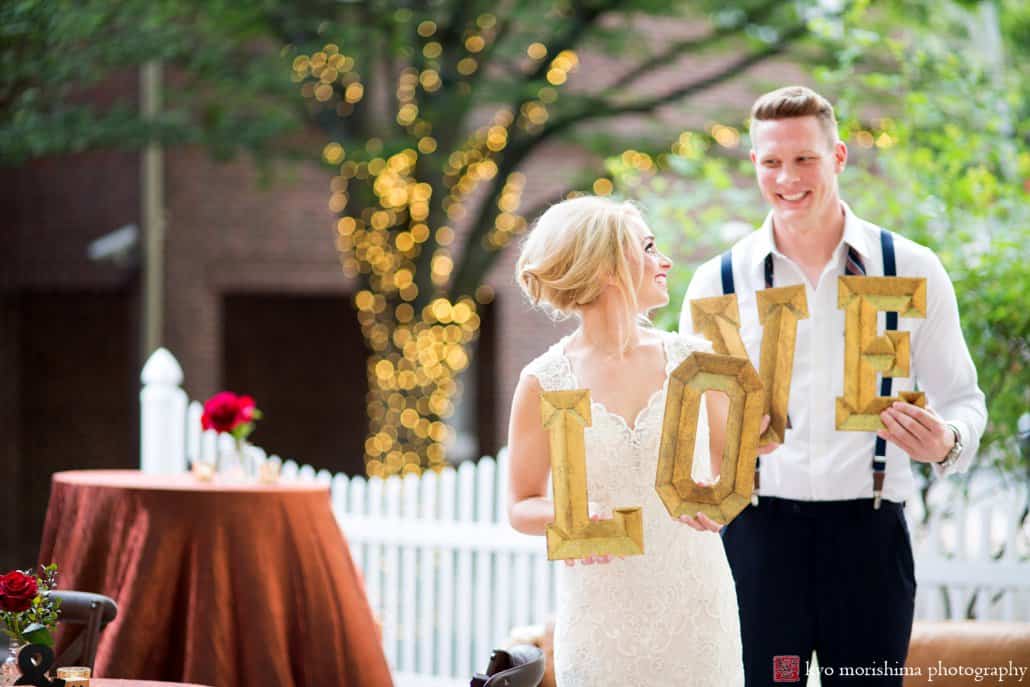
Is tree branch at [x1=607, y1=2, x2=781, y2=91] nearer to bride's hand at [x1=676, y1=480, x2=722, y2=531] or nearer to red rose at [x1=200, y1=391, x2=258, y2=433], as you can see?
red rose at [x1=200, y1=391, x2=258, y2=433]

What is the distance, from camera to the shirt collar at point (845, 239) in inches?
122

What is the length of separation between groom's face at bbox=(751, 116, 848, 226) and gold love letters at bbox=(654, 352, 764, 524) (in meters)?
0.65

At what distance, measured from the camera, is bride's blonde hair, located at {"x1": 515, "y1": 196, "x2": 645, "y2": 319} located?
2625mm

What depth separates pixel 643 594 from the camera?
2.68 m

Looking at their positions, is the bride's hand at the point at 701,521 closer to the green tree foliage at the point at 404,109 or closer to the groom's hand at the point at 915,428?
the groom's hand at the point at 915,428

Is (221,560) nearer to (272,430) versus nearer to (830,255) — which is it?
(830,255)

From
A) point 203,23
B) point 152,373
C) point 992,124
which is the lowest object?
point 152,373

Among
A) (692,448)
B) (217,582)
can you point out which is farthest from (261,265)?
(692,448)

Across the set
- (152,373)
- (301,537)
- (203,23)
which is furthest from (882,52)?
(301,537)

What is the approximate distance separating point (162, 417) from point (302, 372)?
5.29 m

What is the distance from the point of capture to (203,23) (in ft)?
29.4

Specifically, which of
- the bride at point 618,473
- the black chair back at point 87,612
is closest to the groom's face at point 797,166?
the bride at point 618,473

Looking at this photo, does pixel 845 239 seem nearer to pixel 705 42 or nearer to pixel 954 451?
pixel 954 451

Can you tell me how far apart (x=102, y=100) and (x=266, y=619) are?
7434 millimetres
